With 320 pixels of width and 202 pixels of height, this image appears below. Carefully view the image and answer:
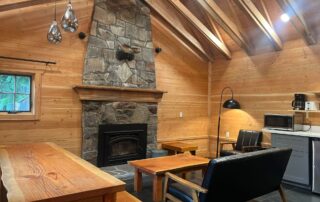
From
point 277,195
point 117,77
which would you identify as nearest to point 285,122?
point 277,195

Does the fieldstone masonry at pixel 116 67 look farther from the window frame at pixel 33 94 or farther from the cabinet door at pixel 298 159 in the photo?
the cabinet door at pixel 298 159

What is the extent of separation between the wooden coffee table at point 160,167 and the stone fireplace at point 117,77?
56.8 inches

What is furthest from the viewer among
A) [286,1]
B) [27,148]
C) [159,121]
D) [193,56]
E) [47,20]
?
[193,56]

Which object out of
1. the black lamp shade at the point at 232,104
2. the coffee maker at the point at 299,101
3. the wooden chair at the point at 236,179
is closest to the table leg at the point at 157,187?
the wooden chair at the point at 236,179

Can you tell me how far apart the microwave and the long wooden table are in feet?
12.4

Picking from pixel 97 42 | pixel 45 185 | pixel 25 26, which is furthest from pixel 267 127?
pixel 25 26

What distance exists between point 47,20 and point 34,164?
3.06 metres

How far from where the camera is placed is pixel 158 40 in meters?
5.77

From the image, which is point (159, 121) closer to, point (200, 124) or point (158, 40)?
point (200, 124)

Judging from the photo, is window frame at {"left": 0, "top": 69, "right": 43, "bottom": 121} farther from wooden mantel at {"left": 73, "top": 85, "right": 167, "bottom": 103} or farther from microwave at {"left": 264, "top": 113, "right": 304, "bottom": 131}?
microwave at {"left": 264, "top": 113, "right": 304, "bottom": 131}

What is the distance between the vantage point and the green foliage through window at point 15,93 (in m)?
4.06

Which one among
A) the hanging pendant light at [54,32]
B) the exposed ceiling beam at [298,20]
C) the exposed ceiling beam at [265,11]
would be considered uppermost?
the exposed ceiling beam at [265,11]

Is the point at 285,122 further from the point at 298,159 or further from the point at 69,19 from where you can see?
the point at 69,19

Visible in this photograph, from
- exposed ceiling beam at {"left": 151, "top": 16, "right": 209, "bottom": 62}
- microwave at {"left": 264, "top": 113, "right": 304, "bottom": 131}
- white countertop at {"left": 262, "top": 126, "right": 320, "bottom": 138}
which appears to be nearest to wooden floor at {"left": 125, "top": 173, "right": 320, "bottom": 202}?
white countertop at {"left": 262, "top": 126, "right": 320, "bottom": 138}
